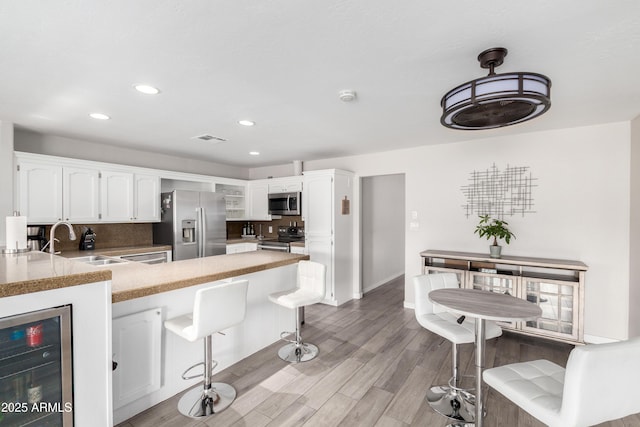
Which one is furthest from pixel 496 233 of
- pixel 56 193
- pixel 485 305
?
pixel 56 193

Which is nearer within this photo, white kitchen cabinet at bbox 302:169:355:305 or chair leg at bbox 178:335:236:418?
chair leg at bbox 178:335:236:418

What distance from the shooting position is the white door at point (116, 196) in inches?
156

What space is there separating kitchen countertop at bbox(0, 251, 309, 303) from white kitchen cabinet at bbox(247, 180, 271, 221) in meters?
2.44

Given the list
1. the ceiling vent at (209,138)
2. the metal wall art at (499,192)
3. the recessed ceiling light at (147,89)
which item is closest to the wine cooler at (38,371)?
the recessed ceiling light at (147,89)

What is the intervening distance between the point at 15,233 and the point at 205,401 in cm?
193

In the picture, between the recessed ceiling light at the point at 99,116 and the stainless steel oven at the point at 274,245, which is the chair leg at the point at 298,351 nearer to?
the stainless steel oven at the point at 274,245

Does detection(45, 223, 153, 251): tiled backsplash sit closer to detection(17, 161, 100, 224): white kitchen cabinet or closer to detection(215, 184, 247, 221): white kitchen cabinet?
detection(17, 161, 100, 224): white kitchen cabinet

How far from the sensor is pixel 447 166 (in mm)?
4121

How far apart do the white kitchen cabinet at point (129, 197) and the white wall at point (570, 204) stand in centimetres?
424

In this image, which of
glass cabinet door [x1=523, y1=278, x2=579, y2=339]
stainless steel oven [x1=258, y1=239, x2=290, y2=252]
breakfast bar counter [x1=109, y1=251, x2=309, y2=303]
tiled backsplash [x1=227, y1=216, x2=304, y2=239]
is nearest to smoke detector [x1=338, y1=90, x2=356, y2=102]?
breakfast bar counter [x1=109, y1=251, x2=309, y2=303]

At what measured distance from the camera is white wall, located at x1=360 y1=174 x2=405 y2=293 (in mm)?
5246

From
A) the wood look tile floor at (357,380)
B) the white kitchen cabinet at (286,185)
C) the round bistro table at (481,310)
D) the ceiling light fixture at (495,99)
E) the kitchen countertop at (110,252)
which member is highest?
the ceiling light fixture at (495,99)

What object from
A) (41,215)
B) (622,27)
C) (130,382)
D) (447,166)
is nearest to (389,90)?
(622,27)

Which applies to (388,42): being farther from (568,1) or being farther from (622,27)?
(622,27)
